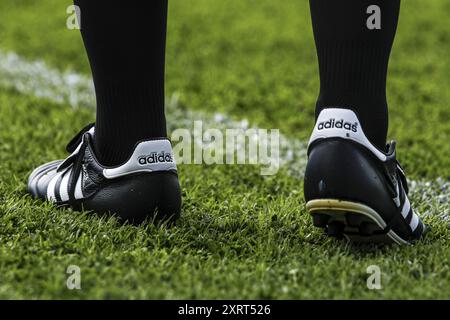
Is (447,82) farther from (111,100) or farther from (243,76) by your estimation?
(111,100)

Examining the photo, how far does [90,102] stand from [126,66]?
1.84 metres

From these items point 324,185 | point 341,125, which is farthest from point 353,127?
point 324,185

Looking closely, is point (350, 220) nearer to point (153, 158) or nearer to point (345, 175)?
point (345, 175)

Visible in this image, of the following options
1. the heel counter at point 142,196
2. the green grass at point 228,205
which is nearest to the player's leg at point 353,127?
the green grass at point 228,205

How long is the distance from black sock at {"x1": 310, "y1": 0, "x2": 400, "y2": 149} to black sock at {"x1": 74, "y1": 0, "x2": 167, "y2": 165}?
459 millimetres

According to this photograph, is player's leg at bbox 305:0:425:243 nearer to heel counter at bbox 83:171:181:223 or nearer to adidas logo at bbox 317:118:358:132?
adidas logo at bbox 317:118:358:132

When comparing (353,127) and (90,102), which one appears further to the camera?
(90,102)

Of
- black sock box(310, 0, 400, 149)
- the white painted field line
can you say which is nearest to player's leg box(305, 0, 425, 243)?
black sock box(310, 0, 400, 149)

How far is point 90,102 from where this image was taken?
3877 millimetres

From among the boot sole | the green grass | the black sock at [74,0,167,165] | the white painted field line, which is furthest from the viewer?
the white painted field line

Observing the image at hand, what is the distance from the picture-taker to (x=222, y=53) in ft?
15.9

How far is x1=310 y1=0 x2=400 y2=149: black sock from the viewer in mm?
1941
